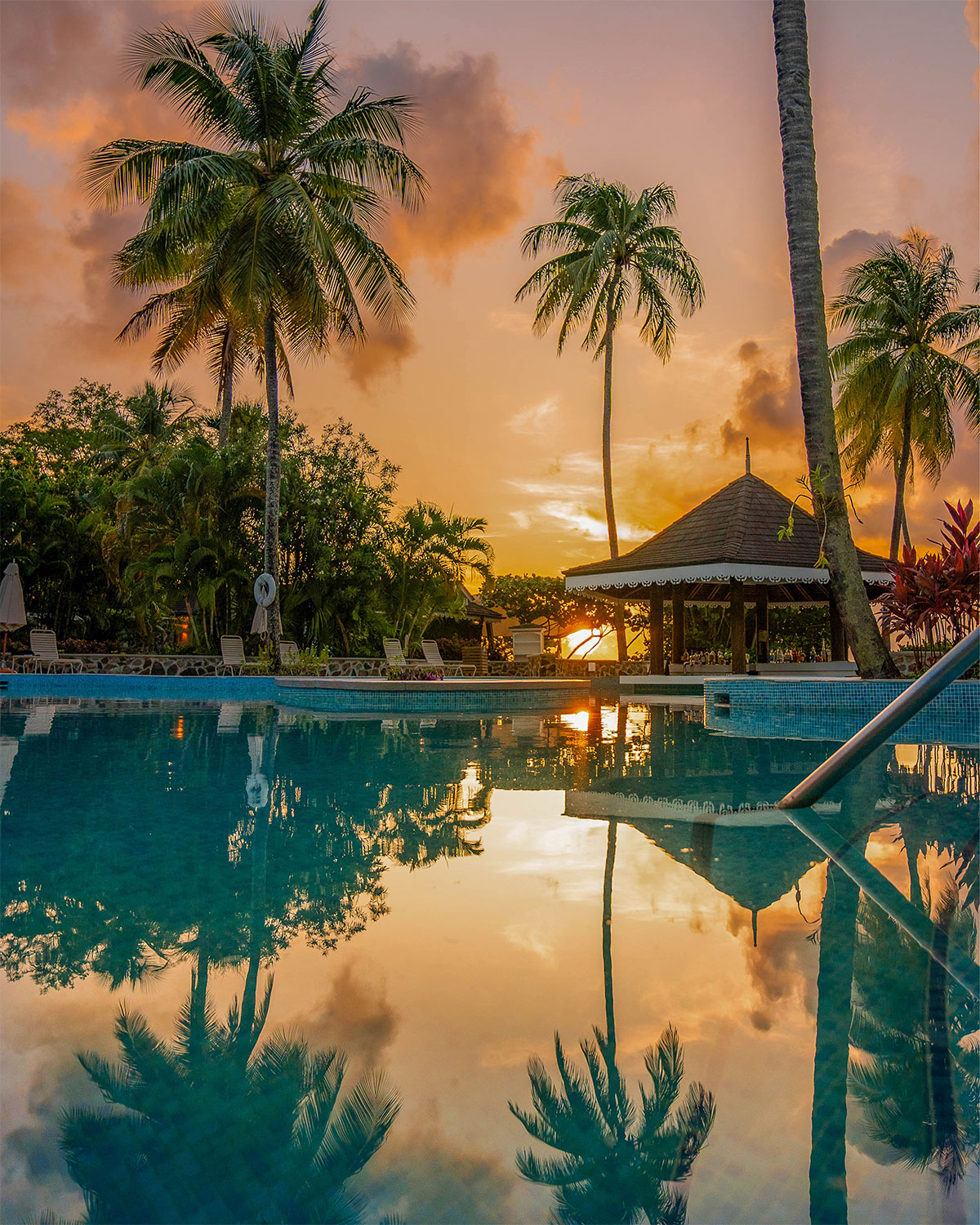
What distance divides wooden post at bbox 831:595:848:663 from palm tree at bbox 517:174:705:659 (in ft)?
17.1

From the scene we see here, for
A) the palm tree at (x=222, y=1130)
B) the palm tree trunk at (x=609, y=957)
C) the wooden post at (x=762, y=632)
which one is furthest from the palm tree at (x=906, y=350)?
the palm tree at (x=222, y=1130)

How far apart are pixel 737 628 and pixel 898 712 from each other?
1171 centimetres

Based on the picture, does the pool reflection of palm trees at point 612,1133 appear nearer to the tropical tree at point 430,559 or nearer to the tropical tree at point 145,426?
the tropical tree at point 430,559

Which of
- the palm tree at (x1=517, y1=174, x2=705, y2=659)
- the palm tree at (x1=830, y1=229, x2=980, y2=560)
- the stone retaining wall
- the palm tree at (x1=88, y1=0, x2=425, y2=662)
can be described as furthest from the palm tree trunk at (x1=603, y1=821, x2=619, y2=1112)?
the palm tree at (x1=830, y1=229, x2=980, y2=560)

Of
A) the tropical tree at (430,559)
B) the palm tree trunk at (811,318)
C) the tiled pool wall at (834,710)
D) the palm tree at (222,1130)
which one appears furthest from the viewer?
the tropical tree at (430,559)

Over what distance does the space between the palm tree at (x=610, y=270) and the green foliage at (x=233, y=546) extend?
5.50 metres

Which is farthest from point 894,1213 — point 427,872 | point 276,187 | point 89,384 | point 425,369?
point 89,384

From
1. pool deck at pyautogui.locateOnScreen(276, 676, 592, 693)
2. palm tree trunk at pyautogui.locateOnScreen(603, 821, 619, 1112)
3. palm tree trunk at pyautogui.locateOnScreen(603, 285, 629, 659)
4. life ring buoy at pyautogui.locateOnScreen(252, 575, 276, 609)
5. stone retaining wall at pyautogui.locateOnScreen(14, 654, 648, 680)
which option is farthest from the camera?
palm tree trunk at pyautogui.locateOnScreen(603, 285, 629, 659)

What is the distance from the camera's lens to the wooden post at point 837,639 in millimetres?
17500

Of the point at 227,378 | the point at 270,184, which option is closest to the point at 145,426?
the point at 227,378

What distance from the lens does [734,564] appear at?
15.0 meters

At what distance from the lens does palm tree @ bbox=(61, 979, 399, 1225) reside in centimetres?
167

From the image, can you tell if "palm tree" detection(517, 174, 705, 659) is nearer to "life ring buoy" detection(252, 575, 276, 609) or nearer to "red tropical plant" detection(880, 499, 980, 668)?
"life ring buoy" detection(252, 575, 276, 609)

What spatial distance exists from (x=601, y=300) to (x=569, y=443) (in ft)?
12.3
